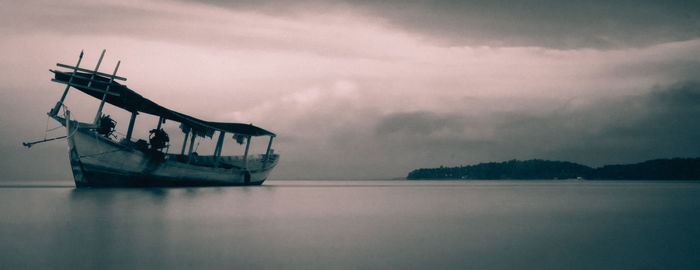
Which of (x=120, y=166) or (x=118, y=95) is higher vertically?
(x=118, y=95)

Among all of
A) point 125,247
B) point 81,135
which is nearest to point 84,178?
point 81,135

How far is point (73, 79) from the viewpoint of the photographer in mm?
34156

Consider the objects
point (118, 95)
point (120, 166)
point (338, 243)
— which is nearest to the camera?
point (338, 243)

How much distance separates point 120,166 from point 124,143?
6.05 feet

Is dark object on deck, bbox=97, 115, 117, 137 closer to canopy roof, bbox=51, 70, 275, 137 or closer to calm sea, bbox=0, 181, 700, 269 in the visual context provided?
canopy roof, bbox=51, 70, 275, 137

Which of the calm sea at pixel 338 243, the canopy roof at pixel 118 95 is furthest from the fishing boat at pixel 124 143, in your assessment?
the calm sea at pixel 338 243

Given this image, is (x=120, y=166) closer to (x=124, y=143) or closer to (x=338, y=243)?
(x=124, y=143)

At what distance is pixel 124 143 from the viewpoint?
37938 millimetres

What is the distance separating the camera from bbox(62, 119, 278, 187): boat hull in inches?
1379

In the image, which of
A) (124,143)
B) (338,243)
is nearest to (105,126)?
(124,143)

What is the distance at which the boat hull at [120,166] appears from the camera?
35.0 metres

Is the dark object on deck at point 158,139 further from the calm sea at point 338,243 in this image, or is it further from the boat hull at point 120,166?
the calm sea at point 338,243

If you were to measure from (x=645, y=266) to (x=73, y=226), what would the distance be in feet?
48.7

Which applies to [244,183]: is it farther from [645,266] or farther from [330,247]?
[645,266]
